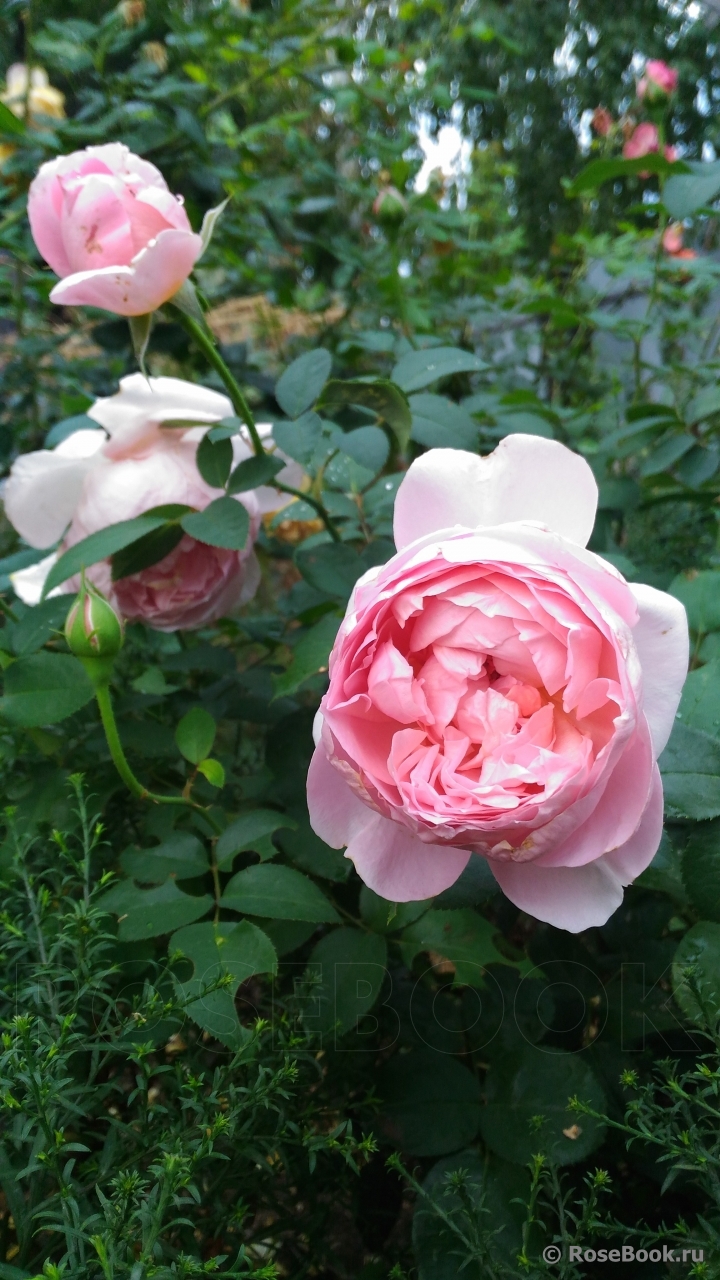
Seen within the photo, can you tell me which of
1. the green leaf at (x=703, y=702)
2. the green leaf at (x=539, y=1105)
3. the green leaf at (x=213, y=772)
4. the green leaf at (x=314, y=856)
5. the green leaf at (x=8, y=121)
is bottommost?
the green leaf at (x=539, y=1105)

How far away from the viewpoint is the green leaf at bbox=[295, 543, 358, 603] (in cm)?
50

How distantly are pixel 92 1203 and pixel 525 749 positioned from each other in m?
0.28

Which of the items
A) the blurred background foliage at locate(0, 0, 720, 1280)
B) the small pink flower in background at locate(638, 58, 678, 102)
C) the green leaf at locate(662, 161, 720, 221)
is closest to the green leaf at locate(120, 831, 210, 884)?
the blurred background foliage at locate(0, 0, 720, 1280)

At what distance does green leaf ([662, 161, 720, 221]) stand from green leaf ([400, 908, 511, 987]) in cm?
56

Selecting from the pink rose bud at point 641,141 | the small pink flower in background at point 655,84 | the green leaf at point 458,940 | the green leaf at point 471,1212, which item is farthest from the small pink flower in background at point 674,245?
the green leaf at point 471,1212

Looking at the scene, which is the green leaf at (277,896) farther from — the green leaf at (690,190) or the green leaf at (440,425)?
the green leaf at (690,190)

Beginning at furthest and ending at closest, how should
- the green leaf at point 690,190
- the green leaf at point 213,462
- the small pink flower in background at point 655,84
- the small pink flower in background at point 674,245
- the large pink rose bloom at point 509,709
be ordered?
the small pink flower in background at point 674,245
the small pink flower in background at point 655,84
the green leaf at point 690,190
the green leaf at point 213,462
the large pink rose bloom at point 509,709

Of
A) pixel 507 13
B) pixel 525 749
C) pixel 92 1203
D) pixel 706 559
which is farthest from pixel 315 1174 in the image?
pixel 507 13

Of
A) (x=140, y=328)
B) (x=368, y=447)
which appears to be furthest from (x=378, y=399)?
(x=140, y=328)

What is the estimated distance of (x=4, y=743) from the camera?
521mm

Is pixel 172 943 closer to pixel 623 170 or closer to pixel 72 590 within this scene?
pixel 72 590

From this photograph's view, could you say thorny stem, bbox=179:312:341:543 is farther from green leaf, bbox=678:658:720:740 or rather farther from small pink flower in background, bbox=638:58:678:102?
small pink flower in background, bbox=638:58:678:102

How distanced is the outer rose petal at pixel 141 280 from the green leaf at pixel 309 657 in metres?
0.22

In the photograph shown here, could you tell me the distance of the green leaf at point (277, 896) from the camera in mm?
388
